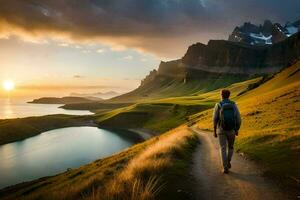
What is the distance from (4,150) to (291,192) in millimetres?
127410

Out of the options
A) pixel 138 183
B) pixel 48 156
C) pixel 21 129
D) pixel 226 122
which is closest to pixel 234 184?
pixel 226 122

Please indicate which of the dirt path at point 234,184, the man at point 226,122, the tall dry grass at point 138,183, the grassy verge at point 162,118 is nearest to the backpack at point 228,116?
the man at point 226,122

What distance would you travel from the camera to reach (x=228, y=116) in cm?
1647

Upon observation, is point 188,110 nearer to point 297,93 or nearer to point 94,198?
point 297,93

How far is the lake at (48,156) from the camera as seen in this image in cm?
8231

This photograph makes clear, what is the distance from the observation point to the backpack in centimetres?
1644

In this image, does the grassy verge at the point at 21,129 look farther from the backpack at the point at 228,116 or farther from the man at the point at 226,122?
the backpack at the point at 228,116

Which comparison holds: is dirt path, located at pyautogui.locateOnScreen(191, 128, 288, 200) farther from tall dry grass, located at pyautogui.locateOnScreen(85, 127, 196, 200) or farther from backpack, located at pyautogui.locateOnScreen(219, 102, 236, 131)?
backpack, located at pyautogui.locateOnScreen(219, 102, 236, 131)

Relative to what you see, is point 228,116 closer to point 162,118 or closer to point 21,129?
point 162,118

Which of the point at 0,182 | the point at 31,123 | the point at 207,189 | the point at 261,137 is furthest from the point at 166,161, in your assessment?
the point at 31,123

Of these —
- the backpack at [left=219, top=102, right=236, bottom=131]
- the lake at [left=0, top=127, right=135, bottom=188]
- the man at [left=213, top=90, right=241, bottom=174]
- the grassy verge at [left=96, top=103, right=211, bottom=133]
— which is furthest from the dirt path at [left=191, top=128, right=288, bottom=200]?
the grassy verge at [left=96, top=103, right=211, bottom=133]

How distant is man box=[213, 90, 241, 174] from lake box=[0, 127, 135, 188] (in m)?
65.6

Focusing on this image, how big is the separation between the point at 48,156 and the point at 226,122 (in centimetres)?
9658

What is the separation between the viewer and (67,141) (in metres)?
138
